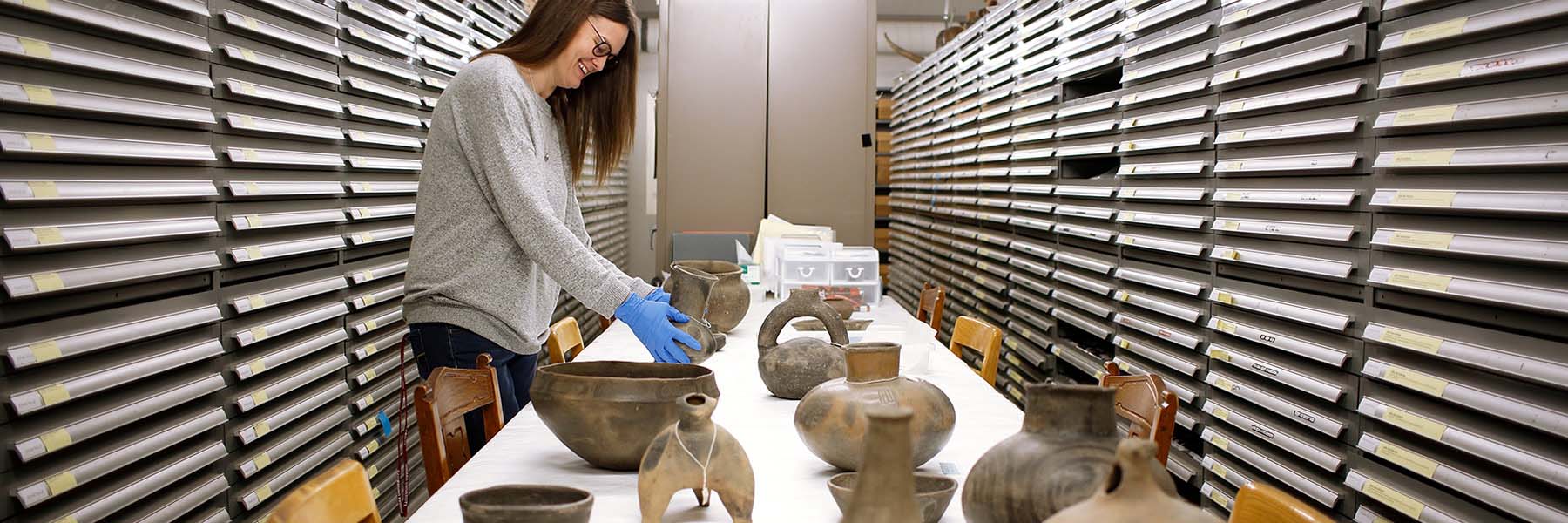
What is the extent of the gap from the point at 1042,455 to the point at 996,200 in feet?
17.5

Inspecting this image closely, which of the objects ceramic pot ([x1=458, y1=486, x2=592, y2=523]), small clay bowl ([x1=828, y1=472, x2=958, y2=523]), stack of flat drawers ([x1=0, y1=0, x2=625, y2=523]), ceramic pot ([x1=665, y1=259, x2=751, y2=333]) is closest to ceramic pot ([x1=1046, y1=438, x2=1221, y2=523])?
small clay bowl ([x1=828, y1=472, x2=958, y2=523])

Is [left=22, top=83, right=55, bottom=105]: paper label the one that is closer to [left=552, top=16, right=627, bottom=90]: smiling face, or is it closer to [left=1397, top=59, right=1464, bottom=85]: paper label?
[left=552, top=16, right=627, bottom=90]: smiling face

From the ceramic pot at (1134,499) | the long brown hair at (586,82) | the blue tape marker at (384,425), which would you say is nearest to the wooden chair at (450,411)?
the long brown hair at (586,82)

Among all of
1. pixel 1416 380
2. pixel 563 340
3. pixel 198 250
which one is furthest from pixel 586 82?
pixel 1416 380

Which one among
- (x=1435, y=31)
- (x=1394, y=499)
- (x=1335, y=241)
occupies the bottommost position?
(x=1394, y=499)

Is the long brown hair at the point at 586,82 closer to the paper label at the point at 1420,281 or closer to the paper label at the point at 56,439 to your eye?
the paper label at the point at 56,439

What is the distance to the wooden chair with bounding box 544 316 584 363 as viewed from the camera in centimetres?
334

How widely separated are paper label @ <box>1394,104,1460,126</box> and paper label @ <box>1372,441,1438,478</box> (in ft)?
2.50

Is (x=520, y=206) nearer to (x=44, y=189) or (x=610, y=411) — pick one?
→ (x=610, y=411)

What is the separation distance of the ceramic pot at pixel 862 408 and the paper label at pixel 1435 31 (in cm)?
146

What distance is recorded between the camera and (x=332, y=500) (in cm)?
149

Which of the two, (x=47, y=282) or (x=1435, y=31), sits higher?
(x=1435, y=31)

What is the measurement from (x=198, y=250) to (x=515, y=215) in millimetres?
1060

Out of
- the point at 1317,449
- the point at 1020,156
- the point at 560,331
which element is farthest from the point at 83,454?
the point at 1020,156
